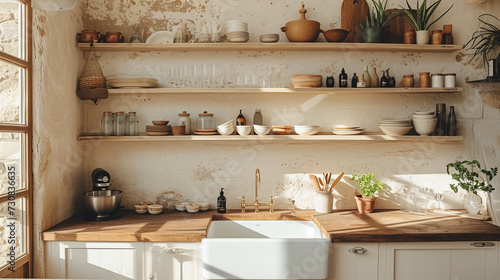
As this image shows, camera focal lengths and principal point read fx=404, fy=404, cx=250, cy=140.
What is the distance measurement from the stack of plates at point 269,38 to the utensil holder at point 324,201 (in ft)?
3.95

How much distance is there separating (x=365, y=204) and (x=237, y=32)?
1.62 metres

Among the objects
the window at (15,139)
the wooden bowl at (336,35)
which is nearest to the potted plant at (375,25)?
the wooden bowl at (336,35)

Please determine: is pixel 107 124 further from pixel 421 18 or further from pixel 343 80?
pixel 421 18

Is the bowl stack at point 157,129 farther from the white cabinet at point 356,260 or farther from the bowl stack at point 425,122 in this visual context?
the bowl stack at point 425,122

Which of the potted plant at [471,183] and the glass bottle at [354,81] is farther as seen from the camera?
the glass bottle at [354,81]

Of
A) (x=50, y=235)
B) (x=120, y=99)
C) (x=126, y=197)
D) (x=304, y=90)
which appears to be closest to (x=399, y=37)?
(x=304, y=90)

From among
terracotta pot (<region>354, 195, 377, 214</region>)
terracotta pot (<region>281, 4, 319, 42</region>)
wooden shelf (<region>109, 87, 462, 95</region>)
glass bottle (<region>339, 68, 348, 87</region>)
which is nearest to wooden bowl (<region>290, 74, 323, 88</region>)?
wooden shelf (<region>109, 87, 462, 95</region>)

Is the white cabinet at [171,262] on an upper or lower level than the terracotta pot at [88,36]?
lower

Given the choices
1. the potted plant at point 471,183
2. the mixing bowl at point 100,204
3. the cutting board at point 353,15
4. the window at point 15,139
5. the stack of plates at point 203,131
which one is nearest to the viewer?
the window at point 15,139

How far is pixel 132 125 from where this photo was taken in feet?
10.2

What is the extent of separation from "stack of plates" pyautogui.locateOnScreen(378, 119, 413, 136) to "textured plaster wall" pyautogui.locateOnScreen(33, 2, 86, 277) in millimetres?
2330

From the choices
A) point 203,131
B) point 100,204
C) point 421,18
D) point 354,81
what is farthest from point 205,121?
point 421,18

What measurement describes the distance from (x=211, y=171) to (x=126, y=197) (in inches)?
28.1

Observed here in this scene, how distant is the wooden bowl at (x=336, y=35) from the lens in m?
3.01
